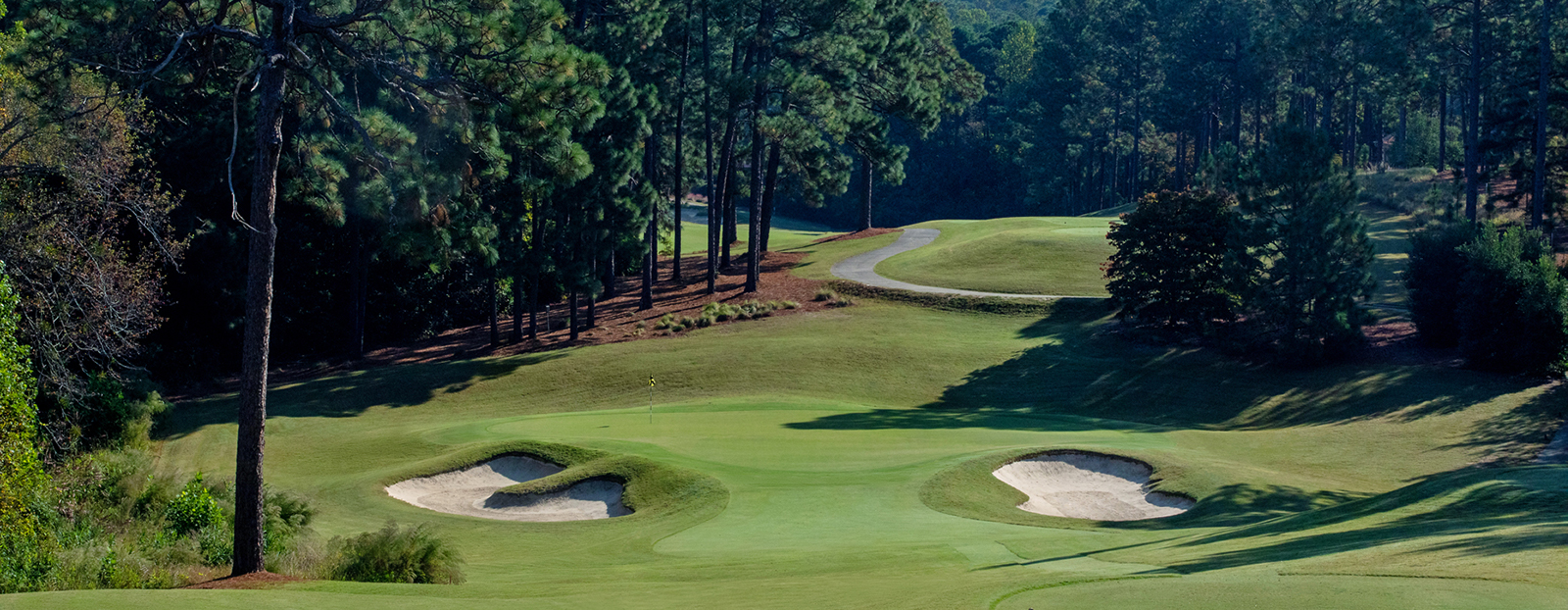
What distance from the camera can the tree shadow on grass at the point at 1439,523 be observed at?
12.9m

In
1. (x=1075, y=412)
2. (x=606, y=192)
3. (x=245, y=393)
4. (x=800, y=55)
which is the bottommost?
(x=1075, y=412)

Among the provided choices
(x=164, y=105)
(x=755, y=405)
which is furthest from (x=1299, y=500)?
(x=164, y=105)

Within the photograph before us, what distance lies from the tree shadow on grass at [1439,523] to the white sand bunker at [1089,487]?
3.09 meters

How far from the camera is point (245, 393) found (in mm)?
14430

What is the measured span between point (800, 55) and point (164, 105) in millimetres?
22740

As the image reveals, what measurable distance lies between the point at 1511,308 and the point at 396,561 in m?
28.9

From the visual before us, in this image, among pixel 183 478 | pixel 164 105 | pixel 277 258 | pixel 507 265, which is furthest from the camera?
pixel 277 258

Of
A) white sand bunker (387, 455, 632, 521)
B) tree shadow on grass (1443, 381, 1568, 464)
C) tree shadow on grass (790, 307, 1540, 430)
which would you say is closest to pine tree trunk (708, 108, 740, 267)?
tree shadow on grass (790, 307, 1540, 430)

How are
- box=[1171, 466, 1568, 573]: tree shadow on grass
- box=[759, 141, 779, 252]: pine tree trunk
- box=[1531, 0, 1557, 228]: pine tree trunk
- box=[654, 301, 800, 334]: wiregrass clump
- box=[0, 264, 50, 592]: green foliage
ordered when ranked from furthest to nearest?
box=[759, 141, 779, 252]: pine tree trunk → box=[654, 301, 800, 334]: wiregrass clump → box=[1531, 0, 1557, 228]: pine tree trunk → box=[0, 264, 50, 592]: green foliage → box=[1171, 466, 1568, 573]: tree shadow on grass

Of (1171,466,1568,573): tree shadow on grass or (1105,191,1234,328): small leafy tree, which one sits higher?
(1105,191,1234,328): small leafy tree

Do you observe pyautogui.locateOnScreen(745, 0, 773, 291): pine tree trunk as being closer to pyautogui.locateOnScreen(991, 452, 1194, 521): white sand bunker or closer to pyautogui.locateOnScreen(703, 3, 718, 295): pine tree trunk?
pyautogui.locateOnScreen(703, 3, 718, 295): pine tree trunk

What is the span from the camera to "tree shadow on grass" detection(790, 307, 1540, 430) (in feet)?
97.6

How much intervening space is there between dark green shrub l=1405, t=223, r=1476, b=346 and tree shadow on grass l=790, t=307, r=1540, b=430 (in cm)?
247

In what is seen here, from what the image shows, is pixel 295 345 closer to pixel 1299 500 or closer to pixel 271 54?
pixel 271 54
